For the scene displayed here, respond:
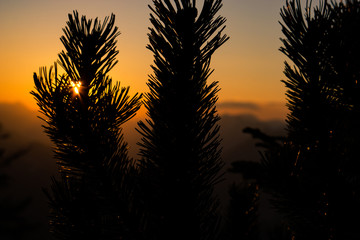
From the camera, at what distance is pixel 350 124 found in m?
1.21

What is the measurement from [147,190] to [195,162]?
0.77 ft

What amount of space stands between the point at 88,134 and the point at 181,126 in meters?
0.39

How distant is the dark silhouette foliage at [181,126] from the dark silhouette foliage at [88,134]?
0.17 m

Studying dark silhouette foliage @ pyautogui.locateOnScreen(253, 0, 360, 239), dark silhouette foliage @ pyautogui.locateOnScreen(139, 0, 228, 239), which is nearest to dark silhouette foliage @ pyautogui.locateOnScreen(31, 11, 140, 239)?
dark silhouette foliage @ pyautogui.locateOnScreen(139, 0, 228, 239)

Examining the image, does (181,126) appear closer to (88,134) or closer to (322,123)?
(88,134)

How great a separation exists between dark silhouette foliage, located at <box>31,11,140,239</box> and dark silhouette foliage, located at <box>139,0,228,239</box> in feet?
0.56

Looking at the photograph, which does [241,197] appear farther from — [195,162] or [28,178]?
[28,178]

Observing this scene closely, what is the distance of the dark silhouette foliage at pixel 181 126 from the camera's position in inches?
39.1

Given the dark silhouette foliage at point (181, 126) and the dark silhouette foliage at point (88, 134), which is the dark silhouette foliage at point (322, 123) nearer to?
the dark silhouette foliage at point (181, 126)

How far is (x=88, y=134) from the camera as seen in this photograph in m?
1.10

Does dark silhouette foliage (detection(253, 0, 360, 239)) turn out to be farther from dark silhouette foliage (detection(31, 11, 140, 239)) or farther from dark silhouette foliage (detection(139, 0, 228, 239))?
dark silhouette foliage (detection(31, 11, 140, 239))

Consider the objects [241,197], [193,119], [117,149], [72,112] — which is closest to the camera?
[193,119]

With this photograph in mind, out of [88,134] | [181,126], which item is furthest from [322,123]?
[88,134]

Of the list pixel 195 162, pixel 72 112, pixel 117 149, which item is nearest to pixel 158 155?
pixel 195 162
